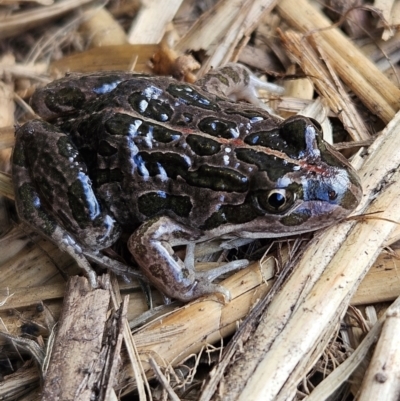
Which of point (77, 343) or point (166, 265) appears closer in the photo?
point (77, 343)

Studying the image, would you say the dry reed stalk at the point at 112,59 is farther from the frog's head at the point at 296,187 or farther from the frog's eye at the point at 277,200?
the frog's eye at the point at 277,200

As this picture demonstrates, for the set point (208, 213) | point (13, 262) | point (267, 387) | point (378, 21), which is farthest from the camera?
point (378, 21)

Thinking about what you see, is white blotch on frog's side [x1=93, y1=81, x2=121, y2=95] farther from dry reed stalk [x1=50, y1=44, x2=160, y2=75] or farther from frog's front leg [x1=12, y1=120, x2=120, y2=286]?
dry reed stalk [x1=50, y1=44, x2=160, y2=75]

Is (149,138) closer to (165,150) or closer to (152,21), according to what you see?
(165,150)

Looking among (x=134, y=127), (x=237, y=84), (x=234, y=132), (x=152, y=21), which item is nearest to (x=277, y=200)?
(x=234, y=132)

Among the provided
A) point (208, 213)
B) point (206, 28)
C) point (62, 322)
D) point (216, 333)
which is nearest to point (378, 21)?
point (206, 28)

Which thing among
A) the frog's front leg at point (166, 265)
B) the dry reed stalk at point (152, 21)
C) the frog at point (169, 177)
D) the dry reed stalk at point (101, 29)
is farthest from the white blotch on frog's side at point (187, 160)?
the dry reed stalk at point (101, 29)

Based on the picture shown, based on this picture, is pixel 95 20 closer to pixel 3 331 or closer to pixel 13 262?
pixel 13 262
